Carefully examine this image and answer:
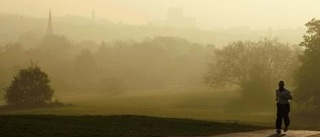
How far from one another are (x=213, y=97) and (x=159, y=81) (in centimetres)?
5622

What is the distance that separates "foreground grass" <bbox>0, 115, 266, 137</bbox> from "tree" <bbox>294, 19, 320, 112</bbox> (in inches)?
1620

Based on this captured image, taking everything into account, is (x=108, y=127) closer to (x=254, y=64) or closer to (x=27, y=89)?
(x=27, y=89)

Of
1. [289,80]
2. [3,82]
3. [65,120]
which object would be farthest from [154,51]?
[65,120]

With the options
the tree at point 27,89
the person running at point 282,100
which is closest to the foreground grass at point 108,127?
the person running at point 282,100

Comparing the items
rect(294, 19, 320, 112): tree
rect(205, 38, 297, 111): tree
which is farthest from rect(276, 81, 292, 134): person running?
rect(205, 38, 297, 111): tree

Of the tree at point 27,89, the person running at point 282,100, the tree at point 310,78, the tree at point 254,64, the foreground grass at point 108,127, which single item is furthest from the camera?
the tree at point 254,64

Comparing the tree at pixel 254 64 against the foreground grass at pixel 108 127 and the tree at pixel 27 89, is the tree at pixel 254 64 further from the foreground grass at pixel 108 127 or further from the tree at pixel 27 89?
the foreground grass at pixel 108 127

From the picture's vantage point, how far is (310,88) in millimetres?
67938

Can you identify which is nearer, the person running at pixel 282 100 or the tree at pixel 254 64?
the person running at pixel 282 100

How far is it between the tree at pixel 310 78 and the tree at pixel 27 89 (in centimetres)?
3564

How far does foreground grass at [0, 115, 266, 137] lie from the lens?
2189 cm

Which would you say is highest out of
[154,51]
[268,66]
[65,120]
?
[154,51]

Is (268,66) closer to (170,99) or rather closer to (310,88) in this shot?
(170,99)

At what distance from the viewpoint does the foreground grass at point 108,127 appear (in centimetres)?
2189
